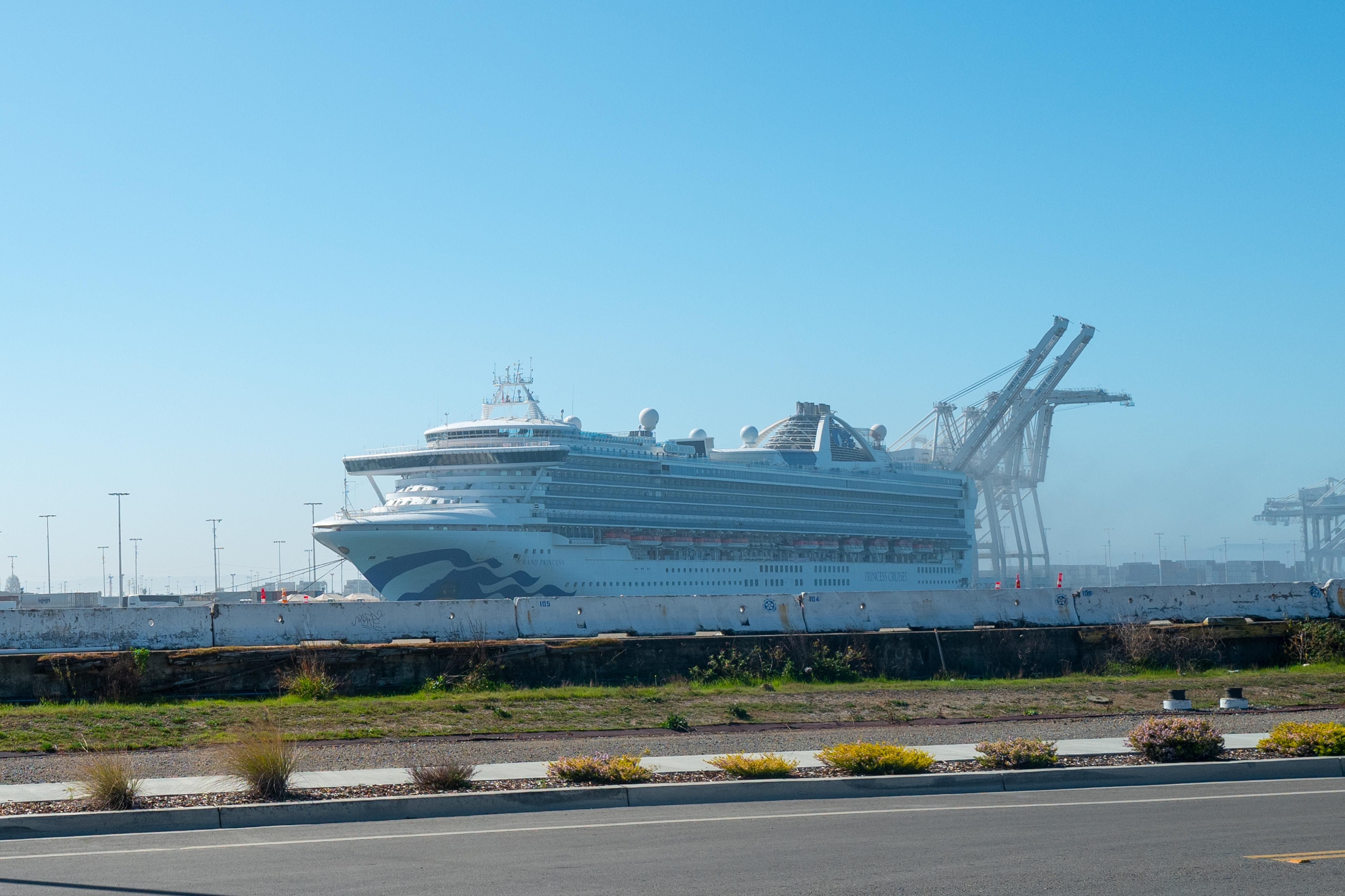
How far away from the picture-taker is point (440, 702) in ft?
58.2

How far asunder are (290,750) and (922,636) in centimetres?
1517

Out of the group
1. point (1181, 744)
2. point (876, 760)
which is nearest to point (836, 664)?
point (1181, 744)

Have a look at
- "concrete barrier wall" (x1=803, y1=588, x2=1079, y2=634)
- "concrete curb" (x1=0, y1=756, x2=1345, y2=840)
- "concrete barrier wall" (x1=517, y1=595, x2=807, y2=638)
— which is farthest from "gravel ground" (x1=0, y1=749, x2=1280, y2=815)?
"concrete barrier wall" (x1=803, y1=588, x2=1079, y2=634)

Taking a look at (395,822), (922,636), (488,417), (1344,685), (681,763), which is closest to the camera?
(395,822)

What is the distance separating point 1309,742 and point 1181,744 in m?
1.49

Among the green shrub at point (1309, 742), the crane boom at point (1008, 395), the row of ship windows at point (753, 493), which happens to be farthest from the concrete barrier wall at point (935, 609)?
the crane boom at point (1008, 395)

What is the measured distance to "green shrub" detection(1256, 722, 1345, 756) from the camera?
12688 millimetres

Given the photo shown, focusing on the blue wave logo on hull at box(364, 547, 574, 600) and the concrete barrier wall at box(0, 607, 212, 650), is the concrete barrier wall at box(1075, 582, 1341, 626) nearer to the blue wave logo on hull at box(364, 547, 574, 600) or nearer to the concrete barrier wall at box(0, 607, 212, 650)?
the concrete barrier wall at box(0, 607, 212, 650)

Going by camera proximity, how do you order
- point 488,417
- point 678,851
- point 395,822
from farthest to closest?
point 488,417 → point 395,822 → point 678,851

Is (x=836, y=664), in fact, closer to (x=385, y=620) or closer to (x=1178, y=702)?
(x=1178, y=702)

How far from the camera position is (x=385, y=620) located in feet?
75.7

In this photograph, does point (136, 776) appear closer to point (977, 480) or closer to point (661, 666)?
point (661, 666)

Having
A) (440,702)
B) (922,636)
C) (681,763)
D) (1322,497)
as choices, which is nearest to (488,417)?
(922,636)

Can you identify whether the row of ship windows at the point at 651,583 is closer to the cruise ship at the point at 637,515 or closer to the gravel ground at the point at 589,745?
the cruise ship at the point at 637,515
